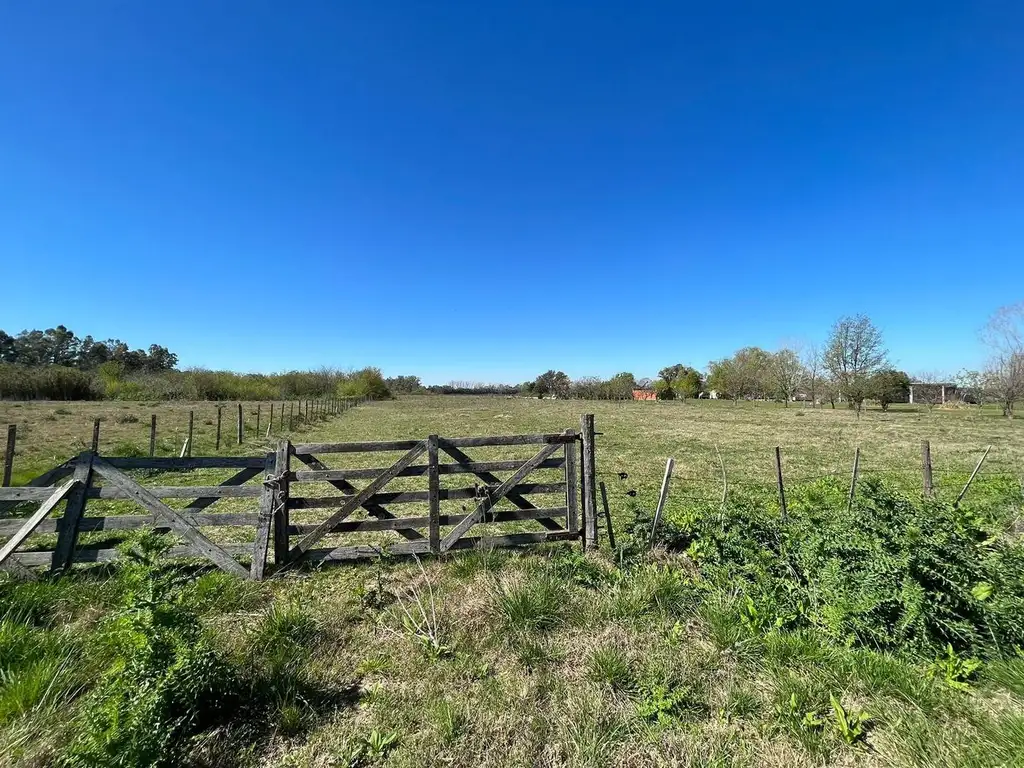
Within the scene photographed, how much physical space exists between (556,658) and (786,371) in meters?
75.7

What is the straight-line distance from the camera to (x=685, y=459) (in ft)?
57.1

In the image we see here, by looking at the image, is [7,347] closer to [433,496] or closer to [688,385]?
[433,496]

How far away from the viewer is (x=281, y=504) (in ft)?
18.9

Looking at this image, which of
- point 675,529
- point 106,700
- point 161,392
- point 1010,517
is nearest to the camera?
point 106,700

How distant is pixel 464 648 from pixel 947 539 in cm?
490

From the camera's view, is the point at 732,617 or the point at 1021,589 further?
the point at 732,617

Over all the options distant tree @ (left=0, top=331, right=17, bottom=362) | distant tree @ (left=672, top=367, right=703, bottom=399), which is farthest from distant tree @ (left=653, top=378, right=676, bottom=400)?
distant tree @ (left=0, top=331, right=17, bottom=362)

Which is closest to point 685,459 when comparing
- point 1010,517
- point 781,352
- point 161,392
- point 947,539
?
point 1010,517

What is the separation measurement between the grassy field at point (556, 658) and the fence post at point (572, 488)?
2.31ft

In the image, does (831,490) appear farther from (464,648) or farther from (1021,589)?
(464,648)

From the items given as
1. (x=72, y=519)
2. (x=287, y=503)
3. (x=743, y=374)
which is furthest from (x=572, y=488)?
(x=743, y=374)

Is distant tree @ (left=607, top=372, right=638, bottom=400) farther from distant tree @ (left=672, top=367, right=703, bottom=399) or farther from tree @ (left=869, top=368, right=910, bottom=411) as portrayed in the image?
tree @ (left=869, top=368, right=910, bottom=411)

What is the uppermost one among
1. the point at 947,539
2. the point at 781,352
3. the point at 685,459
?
the point at 781,352

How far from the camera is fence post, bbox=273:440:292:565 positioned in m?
5.75
